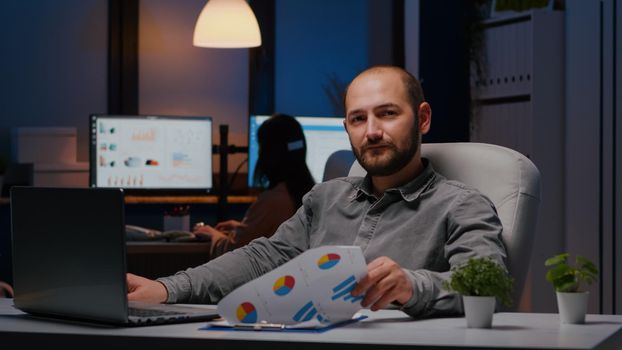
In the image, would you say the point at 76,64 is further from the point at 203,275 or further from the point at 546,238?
the point at 203,275

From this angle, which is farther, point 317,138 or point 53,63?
point 53,63

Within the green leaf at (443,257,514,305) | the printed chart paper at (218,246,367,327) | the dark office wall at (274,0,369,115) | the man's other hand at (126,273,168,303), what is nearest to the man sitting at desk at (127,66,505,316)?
the man's other hand at (126,273,168,303)

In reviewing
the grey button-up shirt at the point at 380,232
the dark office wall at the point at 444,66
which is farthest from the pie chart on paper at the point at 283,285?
the dark office wall at the point at 444,66

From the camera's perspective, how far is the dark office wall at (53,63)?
20.8ft

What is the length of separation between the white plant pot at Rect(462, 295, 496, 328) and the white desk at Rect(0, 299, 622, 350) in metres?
0.02

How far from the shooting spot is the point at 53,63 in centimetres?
638

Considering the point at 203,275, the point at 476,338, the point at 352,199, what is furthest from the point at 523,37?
the point at 476,338

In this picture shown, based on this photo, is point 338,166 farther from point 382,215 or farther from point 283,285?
point 283,285

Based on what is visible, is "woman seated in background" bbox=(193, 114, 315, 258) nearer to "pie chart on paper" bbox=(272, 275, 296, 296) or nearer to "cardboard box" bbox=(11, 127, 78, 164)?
"cardboard box" bbox=(11, 127, 78, 164)

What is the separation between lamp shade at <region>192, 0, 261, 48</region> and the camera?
5754 millimetres

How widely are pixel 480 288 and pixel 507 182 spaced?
0.73 metres

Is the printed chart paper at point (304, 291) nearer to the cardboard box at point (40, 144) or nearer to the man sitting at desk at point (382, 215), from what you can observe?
the man sitting at desk at point (382, 215)

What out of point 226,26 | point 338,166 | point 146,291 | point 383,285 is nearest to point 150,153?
point 226,26

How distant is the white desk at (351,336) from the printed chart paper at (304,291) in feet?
0.13
